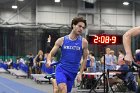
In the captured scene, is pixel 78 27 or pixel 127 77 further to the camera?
pixel 127 77

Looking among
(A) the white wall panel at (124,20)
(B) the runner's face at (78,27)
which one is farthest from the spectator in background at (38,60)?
(A) the white wall panel at (124,20)

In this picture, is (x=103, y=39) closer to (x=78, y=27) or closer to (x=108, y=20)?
(x=78, y=27)

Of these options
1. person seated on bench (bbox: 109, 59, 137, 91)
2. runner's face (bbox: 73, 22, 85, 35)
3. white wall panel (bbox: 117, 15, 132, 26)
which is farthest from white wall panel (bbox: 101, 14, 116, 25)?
runner's face (bbox: 73, 22, 85, 35)

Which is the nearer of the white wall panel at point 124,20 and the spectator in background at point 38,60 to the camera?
the spectator in background at point 38,60

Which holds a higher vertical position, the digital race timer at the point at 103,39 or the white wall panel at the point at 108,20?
the white wall panel at the point at 108,20

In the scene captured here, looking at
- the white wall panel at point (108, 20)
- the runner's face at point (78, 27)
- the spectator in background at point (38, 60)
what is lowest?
the spectator in background at point (38, 60)

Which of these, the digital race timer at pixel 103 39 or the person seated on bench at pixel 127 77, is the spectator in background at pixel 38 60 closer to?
the person seated on bench at pixel 127 77

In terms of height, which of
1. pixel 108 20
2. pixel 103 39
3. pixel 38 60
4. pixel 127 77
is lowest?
pixel 38 60

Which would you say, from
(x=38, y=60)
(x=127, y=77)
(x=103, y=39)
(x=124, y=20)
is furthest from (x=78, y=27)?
(x=124, y=20)

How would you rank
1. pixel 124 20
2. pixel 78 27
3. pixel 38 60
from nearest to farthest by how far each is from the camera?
pixel 78 27, pixel 38 60, pixel 124 20

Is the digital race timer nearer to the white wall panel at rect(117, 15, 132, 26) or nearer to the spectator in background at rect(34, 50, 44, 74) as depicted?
the spectator in background at rect(34, 50, 44, 74)

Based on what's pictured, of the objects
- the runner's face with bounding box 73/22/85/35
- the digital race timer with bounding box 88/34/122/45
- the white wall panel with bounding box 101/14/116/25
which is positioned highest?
the white wall panel with bounding box 101/14/116/25

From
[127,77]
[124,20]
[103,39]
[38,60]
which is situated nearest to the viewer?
[103,39]

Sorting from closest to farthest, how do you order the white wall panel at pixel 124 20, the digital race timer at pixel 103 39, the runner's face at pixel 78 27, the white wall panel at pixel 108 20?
the runner's face at pixel 78 27 → the digital race timer at pixel 103 39 → the white wall panel at pixel 108 20 → the white wall panel at pixel 124 20
